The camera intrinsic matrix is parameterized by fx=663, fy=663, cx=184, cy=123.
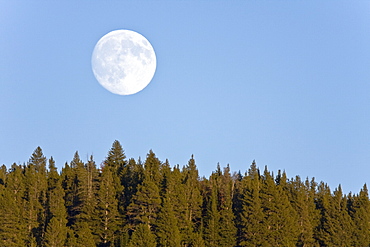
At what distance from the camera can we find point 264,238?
126 meters

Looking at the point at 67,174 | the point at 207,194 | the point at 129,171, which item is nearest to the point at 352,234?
the point at 207,194

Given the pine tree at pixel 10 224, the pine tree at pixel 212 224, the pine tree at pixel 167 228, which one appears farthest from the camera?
the pine tree at pixel 212 224

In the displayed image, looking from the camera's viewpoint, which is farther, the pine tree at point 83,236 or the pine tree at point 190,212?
the pine tree at point 190,212

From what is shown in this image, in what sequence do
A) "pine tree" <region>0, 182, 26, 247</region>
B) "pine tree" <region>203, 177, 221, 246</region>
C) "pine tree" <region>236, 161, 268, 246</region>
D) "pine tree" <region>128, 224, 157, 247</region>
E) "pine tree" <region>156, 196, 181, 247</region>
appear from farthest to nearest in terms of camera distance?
"pine tree" <region>203, 177, 221, 246</region>, "pine tree" <region>236, 161, 268, 246</region>, "pine tree" <region>156, 196, 181, 247</region>, "pine tree" <region>128, 224, 157, 247</region>, "pine tree" <region>0, 182, 26, 247</region>

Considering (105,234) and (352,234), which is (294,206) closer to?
(352,234)

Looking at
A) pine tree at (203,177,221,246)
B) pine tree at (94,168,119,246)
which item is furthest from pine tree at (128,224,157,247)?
pine tree at (203,177,221,246)

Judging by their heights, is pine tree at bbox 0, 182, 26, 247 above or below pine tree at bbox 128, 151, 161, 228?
below

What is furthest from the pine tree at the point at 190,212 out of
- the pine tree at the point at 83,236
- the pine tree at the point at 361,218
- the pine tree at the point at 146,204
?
the pine tree at the point at 361,218

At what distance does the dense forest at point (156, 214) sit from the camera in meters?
117

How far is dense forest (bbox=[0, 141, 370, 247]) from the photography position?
117 m

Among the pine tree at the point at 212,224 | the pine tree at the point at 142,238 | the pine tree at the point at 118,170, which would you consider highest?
the pine tree at the point at 118,170

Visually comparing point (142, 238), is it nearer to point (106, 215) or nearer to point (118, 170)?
point (106, 215)

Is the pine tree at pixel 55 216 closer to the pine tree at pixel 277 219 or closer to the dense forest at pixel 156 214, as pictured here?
the dense forest at pixel 156 214

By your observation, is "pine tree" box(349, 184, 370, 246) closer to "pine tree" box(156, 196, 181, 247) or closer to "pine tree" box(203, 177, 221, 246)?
"pine tree" box(203, 177, 221, 246)
